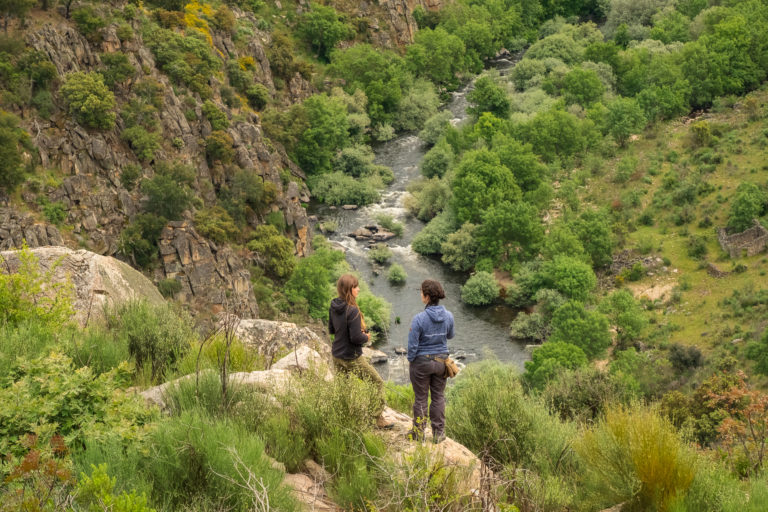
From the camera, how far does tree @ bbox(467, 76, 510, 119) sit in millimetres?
65375

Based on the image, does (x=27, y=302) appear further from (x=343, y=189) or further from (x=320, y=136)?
(x=320, y=136)

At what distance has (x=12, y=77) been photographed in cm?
3800

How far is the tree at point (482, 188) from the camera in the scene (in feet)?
168

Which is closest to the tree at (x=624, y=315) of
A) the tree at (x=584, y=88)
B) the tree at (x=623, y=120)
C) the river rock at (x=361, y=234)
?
the river rock at (x=361, y=234)

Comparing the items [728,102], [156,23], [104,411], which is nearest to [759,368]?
[104,411]

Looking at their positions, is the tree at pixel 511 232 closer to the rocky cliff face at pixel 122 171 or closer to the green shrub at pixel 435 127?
the rocky cliff face at pixel 122 171

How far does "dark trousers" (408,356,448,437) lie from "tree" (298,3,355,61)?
2667 inches

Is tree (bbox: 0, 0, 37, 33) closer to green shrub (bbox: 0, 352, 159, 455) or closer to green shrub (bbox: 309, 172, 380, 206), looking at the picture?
green shrub (bbox: 309, 172, 380, 206)

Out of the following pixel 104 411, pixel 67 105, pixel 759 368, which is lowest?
pixel 759 368

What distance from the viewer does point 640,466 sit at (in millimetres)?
8609

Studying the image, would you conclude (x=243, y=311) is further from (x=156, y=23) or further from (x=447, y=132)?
(x=447, y=132)

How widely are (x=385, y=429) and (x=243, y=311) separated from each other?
31.1 m

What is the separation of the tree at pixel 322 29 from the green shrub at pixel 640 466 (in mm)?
69337

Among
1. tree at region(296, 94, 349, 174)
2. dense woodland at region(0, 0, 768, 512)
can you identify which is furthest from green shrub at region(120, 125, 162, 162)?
tree at region(296, 94, 349, 174)
